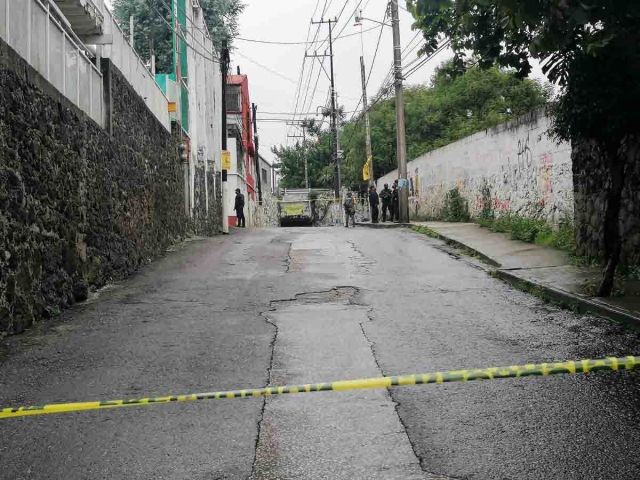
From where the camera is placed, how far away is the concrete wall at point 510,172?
52.1ft

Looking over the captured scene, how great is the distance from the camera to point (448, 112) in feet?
135

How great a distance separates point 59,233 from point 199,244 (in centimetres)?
1020

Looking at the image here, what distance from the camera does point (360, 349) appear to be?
6.30 meters

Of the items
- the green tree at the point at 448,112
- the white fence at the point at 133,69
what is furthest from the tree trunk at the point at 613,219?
the green tree at the point at 448,112

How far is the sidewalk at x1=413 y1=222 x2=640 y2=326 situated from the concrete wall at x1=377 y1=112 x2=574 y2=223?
1434 millimetres

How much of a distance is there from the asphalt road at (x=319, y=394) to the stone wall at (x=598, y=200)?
6.69 feet

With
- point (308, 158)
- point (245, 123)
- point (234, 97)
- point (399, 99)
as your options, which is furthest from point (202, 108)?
point (308, 158)

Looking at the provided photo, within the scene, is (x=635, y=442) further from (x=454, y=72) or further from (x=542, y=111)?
(x=542, y=111)

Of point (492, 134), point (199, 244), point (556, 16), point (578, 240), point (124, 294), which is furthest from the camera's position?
point (492, 134)

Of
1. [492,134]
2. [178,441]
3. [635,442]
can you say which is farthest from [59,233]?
[492,134]

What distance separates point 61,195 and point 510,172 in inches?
557

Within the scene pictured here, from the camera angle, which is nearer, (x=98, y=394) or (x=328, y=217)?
(x=98, y=394)

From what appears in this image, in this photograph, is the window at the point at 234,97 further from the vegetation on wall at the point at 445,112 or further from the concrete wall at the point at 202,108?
the concrete wall at the point at 202,108

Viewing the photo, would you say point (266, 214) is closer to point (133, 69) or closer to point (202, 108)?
point (202, 108)
